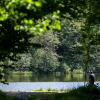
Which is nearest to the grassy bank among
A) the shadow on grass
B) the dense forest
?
the shadow on grass

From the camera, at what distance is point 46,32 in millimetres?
40688

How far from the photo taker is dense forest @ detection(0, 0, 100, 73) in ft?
17.4

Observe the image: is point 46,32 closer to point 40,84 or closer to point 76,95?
point 40,84

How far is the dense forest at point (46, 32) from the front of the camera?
5.30 m

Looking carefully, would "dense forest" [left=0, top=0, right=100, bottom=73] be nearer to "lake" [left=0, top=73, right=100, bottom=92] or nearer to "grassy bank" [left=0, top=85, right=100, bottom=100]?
"grassy bank" [left=0, top=85, right=100, bottom=100]

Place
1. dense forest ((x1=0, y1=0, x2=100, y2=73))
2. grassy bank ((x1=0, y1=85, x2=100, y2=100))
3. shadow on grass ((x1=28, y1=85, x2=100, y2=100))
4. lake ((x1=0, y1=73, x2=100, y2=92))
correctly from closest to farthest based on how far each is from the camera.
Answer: dense forest ((x1=0, y1=0, x2=100, y2=73)), grassy bank ((x1=0, y1=85, x2=100, y2=100)), shadow on grass ((x1=28, y1=85, x2=100, y2=100)), lake ((x1=0, y1=73, x2=100, y2=92))

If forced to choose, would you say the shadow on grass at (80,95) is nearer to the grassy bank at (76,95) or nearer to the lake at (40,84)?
the grassy bank at (76,95)

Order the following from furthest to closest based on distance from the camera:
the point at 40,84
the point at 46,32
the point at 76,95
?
the point at 40,84, the point at 46,32, the point at 76,95

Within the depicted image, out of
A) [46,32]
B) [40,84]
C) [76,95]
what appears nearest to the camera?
[76,95]

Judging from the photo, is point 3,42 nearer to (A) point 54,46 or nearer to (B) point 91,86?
(B) point 91,86

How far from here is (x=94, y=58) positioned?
71.1 metres

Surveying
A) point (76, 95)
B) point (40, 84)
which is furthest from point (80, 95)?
point (40, 84)

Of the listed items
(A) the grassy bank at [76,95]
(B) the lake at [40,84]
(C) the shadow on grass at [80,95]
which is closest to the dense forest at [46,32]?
(A) the grassy bank at [76,95]

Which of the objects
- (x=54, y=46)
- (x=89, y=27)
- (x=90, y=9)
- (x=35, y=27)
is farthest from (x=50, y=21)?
(x=54, y=46)
